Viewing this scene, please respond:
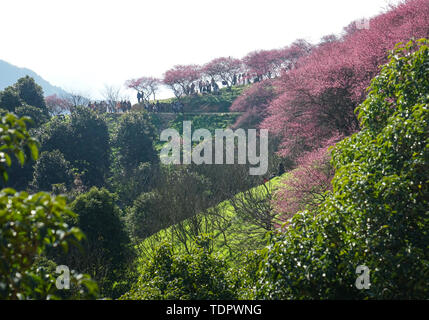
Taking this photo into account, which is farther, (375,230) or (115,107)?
(115,107)

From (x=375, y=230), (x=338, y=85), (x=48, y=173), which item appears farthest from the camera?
(x=48, y=173)

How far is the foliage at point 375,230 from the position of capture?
490 centimetres

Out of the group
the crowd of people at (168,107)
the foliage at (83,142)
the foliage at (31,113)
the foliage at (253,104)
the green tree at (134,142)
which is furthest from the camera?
the crowd of people at (168,107)

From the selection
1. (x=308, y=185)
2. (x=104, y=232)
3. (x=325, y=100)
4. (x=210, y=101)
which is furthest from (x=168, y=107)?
(x=308, y=185)

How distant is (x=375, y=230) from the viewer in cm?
530

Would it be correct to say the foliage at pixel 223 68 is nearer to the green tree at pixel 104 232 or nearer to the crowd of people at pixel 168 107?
the crowd of people at pixel 168 107

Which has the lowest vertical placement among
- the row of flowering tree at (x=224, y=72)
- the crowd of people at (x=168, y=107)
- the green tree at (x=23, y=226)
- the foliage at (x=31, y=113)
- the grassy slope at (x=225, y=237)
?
the grassy slope at (x=225, y=237)

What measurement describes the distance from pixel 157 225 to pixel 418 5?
17086 mm

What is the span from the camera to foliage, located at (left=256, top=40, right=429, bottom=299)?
4898mm

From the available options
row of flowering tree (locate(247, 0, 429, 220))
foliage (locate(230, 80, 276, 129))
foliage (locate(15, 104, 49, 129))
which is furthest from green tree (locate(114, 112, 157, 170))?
row of flowering tree (locate(247, 0, 429, 220))

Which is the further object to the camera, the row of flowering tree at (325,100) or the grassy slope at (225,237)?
the grassy slope at (225,237)

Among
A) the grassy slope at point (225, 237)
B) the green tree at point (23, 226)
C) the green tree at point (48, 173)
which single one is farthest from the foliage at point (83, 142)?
the green tree at point (23, 226)

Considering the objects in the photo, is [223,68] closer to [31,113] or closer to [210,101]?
[210,101]
